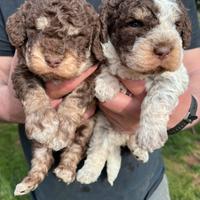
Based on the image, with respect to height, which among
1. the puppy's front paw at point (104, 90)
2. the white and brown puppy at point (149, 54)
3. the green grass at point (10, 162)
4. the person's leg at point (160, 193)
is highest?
the white and brown puppy at point (149, 54)

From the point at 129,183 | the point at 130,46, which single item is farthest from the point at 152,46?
the point at 129,183

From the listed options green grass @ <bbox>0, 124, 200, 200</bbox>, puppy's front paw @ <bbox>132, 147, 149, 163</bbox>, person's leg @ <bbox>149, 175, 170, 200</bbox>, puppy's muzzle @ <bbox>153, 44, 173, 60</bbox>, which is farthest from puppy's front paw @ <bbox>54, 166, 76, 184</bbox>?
green grass @ <bbox>0, 124, 200, 200</bbox>

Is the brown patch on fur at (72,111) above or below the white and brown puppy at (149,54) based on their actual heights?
below

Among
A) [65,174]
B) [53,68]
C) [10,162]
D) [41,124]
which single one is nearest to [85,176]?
[65,174]

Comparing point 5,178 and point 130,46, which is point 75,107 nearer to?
point 130,46

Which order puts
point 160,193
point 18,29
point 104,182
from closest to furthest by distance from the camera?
1. point 18,29
2. point 104,182
3. point 160,193

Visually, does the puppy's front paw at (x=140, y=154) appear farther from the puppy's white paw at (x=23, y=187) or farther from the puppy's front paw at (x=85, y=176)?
the puppy's white paw at (x=23, y=187)

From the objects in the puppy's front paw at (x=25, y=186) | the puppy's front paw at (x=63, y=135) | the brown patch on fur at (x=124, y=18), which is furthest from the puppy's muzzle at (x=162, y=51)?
the puppy's front paw at (x=25, y=186)

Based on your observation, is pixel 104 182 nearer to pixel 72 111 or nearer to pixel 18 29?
pixel 72 111
